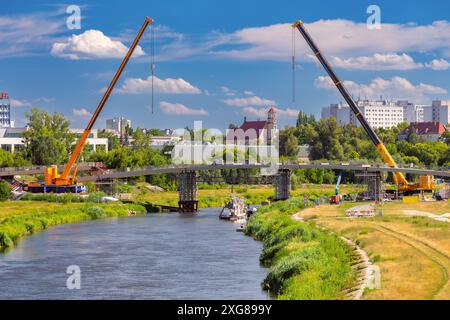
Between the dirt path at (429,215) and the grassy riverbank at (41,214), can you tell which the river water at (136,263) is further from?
the dirt path at (429,215)

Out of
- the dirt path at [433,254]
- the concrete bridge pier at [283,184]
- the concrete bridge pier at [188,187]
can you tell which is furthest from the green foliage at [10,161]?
the dirt path at [433,254]

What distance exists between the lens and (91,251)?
187 ft

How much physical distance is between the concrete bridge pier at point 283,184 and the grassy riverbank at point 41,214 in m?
19.4

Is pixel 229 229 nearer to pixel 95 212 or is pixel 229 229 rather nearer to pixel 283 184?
pixel 95 212

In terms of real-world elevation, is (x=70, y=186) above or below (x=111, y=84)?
below

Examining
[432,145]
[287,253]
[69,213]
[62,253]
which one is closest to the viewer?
[287,253]

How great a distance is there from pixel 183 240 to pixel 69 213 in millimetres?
22645

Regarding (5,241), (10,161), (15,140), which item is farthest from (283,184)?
(15,140)

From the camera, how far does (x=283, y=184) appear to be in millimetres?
110750

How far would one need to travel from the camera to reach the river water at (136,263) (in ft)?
135

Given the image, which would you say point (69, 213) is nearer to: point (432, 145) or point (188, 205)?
point (188, 205)

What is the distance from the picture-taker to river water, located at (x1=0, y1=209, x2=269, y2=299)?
135 feet
